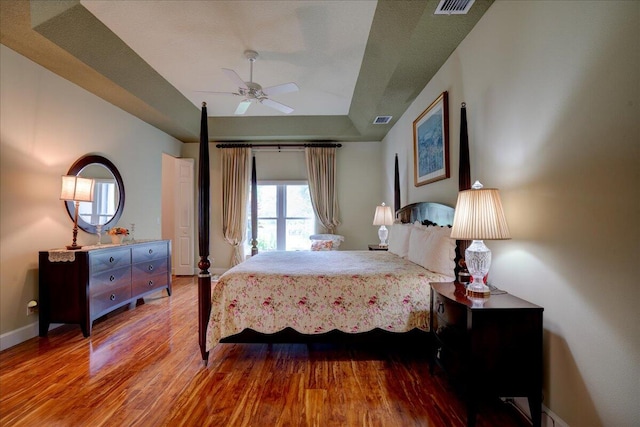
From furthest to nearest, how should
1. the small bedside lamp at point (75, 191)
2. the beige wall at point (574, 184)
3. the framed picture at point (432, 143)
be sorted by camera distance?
1. the small bedside lamp at point (75, 191)
2. the framed picture at point (432, 143)
3. the beige wall at point (574, 184)

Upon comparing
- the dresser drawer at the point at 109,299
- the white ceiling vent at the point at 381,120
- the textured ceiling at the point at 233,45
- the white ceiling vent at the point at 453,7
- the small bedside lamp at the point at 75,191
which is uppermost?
the textured ceiling at the point at 233,45

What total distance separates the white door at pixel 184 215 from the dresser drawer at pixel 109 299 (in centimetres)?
230

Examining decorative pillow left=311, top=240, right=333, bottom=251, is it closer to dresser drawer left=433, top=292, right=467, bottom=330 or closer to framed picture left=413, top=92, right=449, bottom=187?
framed picture left=413, top=92, right=449, bottom=187

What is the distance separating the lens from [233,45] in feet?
10.1

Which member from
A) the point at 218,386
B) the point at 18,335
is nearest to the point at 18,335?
the point at 18,335

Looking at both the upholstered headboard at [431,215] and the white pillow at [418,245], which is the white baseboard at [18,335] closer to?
the white pillow at [418,245]

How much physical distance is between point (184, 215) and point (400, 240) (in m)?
4.42

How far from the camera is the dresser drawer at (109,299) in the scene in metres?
2.97

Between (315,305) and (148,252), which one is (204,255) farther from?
(148,252)


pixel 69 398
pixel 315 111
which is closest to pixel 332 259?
pixel 69 398

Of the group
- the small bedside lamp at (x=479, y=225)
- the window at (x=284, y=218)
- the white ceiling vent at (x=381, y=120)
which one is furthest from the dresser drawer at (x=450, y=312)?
the window at (x=284, y=218)

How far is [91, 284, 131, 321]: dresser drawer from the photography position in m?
2.97

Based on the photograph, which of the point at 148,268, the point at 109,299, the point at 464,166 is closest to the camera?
the point at 464,166

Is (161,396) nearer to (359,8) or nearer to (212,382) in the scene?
(212,382)
